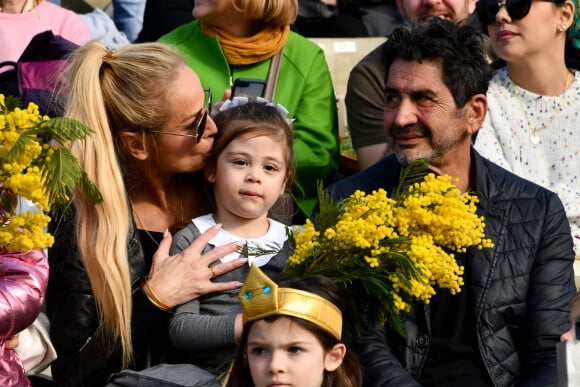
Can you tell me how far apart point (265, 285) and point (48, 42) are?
6.84 feet

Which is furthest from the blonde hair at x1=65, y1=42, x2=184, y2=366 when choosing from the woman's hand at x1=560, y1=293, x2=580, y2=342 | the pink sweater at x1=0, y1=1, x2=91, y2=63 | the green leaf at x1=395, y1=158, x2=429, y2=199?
the woman's hand at x1=560, y1=293, x2=580, y2=342

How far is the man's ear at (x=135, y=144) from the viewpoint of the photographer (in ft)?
16.2

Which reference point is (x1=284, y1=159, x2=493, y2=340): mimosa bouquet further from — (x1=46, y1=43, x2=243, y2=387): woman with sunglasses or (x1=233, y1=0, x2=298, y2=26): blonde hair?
(x1=233, y1=0, x2=298, y2=26): blonde hair

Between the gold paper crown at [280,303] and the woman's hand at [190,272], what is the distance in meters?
0.50

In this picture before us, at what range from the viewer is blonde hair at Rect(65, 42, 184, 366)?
180 inches

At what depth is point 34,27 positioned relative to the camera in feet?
21.5

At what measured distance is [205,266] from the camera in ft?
15.1

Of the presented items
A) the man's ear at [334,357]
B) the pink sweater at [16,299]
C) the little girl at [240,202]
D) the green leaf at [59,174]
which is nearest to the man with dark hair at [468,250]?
the man's ear at [334,357]

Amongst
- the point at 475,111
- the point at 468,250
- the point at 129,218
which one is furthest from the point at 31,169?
the point at 475,111

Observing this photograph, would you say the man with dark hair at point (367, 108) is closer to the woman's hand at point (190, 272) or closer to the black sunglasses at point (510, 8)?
the black sunglasses at point (510, 8)

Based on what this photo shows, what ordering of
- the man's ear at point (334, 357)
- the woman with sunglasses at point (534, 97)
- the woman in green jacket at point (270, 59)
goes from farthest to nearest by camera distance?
the woman in green jacket at point (270, 59), the woman with sunglasses at point (534, 97), the man's ear at point (334, 357)

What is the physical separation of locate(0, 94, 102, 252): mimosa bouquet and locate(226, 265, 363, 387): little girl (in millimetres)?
723

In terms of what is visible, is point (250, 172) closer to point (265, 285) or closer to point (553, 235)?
point (265, 285)

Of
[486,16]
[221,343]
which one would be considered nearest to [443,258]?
[221,343]
